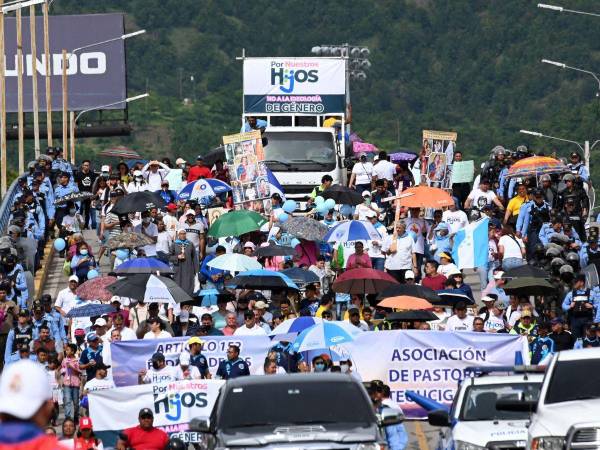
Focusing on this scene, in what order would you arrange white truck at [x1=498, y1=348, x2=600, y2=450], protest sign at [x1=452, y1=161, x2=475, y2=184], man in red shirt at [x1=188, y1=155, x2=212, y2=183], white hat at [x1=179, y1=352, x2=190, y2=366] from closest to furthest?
white truck at [x1=498, y1=348, x2=600, y2=450] < white hat at [x1=179, y1=352, x2=190, y2=366] < protest sign at [x1=452, y1=161, x2=475, y2=184] < man in red shirt at [x1=188, y1=155, x2=212, y2=183]

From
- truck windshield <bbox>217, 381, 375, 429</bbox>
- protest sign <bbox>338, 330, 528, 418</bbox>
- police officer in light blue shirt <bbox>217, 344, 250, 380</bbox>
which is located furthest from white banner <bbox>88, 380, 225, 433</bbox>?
Answer: truck windshield <bbox>217, 381, 375, 429</bbox>

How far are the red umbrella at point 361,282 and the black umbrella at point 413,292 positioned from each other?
111cm

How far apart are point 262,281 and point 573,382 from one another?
11.9 meters

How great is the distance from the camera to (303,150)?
132ft

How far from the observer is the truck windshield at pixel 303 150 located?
39.8 m

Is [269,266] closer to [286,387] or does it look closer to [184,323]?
[184,323]

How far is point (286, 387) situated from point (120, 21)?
247 feet

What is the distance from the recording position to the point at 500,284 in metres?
27.8

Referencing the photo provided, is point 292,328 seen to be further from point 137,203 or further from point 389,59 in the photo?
point 389,59

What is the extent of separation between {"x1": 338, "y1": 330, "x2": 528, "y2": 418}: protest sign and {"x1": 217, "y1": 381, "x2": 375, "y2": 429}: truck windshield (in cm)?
672

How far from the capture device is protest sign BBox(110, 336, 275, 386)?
914 inches

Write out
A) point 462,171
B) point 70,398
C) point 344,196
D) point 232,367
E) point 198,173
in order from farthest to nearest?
1. point 198,173
2. point 462,171
3. point 344,196
4. point 70,398
5. point 232,367

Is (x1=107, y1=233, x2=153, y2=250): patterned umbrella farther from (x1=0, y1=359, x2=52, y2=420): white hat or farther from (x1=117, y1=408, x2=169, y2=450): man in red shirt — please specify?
(x1=0, y1=359, x2=52, y2=420): white hat

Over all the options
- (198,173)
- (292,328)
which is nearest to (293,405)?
→ (292,328)
